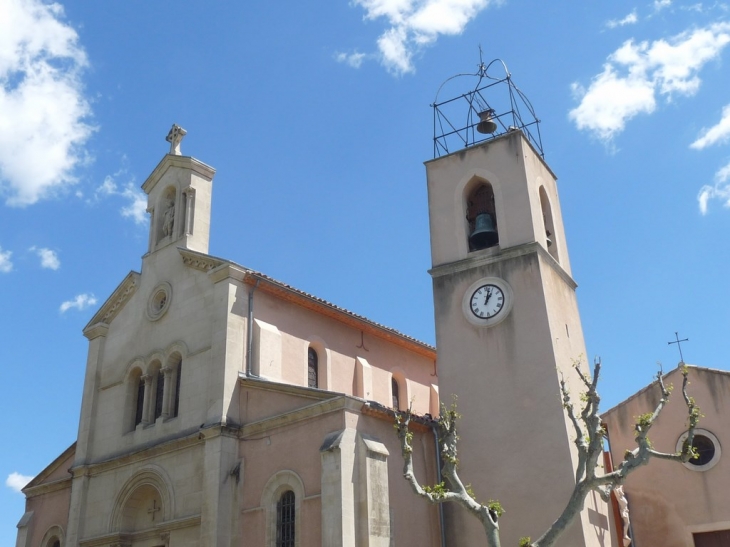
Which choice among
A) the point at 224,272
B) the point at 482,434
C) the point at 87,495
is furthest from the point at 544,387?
the point at 87,495

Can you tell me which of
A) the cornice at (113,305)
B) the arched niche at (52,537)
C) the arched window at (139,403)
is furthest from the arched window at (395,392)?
the arched niche at (52,537)

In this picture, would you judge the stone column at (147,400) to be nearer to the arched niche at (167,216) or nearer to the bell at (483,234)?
the arched niche at (167,216)

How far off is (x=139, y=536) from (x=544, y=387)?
11.6 metres

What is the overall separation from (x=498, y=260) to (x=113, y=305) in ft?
41.3

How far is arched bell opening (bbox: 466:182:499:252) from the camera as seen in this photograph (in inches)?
887

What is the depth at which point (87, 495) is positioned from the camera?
2389 cm

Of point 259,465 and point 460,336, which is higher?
point 460,336

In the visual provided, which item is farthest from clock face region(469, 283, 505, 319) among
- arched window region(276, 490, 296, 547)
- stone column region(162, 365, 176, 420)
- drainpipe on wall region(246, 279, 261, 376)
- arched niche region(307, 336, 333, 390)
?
stone column region(162, 365, 176, 420)

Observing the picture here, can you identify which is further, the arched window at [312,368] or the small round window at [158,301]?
the small round window at [158,301]

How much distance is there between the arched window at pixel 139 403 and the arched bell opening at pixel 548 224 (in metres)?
12.6

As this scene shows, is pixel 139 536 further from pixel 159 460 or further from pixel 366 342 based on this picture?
pixel 366 342

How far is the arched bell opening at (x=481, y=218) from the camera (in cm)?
2253

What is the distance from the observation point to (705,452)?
20.1 metres

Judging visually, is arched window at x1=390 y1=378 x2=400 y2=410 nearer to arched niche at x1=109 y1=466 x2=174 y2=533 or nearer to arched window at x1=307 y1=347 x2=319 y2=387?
arched window at x1=307 y1=347 x2=319 y2=387
